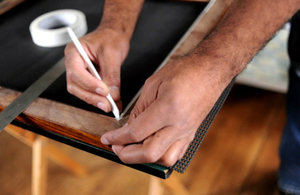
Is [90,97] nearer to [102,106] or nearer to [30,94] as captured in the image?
[102,106]

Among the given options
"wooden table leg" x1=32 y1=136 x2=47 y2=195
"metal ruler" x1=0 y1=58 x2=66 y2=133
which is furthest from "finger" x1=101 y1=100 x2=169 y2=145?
"wooden table leg" x1=32 y1=136 x2=47 y2=195

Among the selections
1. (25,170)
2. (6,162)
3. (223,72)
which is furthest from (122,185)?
(223,72)

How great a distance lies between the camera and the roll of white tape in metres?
0.76

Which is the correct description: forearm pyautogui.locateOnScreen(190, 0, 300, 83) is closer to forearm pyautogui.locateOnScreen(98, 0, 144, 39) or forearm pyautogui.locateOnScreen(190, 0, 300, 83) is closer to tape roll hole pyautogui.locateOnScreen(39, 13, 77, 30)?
forearm pyautogui.locateOnScreen(98, 0, 144, 39)

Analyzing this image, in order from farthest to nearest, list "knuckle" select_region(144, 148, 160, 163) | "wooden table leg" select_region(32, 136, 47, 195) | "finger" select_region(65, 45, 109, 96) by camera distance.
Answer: "wooden table leg" select_region(32, 136, 47, 195)
"finger" select_region(65, 45, 109, 96)
"knuckle" select_region(144, 148, 160, 163)

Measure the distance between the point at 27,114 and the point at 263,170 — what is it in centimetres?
106

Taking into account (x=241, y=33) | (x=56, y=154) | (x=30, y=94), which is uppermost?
(x=241, y=33)

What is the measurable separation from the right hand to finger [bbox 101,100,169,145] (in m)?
0.10

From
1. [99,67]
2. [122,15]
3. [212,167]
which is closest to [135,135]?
[99,67]

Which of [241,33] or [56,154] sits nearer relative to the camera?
[241,33]

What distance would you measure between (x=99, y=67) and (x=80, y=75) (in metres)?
0.10

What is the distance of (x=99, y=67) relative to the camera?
0.66 metres

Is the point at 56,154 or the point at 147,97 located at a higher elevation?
the point at 147,97

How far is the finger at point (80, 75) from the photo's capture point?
1.76 ft
